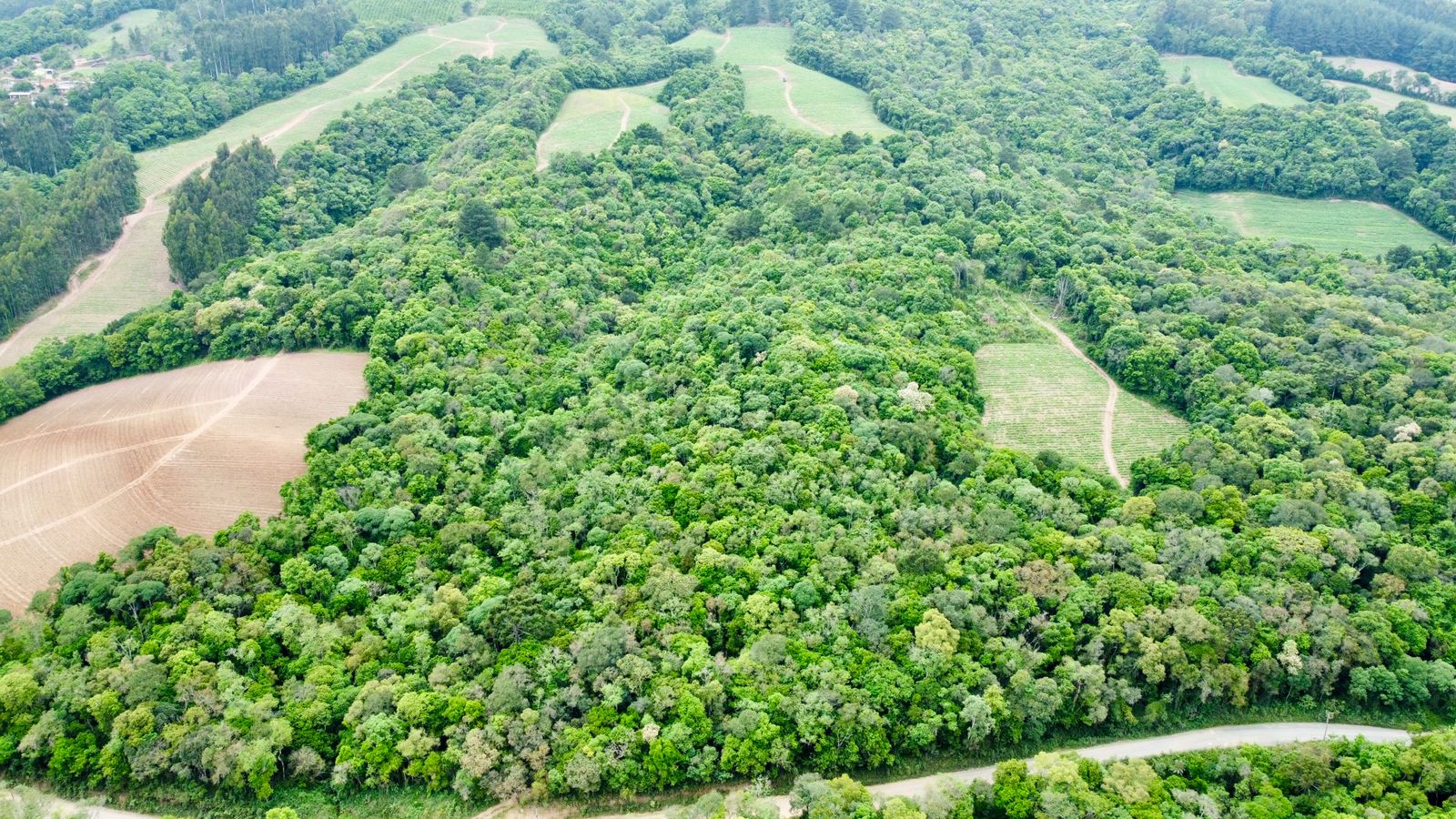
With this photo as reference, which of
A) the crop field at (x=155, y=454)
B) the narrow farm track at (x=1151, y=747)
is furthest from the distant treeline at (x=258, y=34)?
the narrow farm track at (x=1151, y=747)

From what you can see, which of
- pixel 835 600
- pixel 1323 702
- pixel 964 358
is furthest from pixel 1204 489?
pixel 835 600

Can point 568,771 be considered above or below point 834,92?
below

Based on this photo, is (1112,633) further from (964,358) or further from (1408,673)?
(964,358)

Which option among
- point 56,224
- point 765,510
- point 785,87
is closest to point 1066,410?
point 765,510

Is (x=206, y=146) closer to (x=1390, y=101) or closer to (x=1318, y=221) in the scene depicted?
(x=1318, y=221)

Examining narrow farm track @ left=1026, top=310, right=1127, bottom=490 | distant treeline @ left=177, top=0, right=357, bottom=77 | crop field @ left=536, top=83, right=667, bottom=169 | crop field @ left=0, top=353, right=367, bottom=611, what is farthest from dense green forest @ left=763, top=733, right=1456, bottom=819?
distant treeline @ left=177, top=0, right=357, bottom=77

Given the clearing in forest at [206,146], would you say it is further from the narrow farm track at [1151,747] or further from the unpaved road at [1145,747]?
the narrow farm track at [1151,747]
